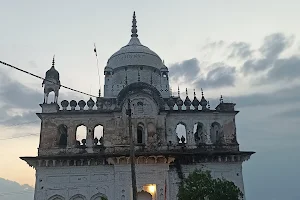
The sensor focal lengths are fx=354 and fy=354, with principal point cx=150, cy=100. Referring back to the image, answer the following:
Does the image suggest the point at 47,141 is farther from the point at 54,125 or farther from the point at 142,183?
the point at 142,183

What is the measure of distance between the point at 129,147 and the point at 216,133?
6728mm

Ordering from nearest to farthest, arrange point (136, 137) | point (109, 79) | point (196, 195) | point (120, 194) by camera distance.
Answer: point (196, 195) < point (120, 194) < point (136, 137) < point (109, 79)

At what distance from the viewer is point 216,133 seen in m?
25.9

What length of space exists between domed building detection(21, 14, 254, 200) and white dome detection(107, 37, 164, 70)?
459 centimetres

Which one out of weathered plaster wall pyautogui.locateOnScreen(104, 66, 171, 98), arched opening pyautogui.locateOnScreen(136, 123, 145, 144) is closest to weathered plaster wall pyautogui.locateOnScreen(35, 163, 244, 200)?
arched opening pyautogui.locateOnScreen(136, 123, 145, 144)

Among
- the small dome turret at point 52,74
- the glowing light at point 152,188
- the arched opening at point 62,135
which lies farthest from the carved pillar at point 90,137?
the glowing light at point 152,188

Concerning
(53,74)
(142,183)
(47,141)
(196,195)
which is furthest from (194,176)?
(53,74)

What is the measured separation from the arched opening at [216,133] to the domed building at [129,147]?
0.23ft

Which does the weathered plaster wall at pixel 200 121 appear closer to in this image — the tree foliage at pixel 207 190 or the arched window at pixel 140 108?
the arched window at pixel 140 108

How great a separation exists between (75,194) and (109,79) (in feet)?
34.3

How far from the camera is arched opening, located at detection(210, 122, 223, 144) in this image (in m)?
25.2

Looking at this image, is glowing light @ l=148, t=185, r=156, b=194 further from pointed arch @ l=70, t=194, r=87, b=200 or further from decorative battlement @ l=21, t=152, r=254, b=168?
pointed arch @ l=70, t=194, r=87, b=200

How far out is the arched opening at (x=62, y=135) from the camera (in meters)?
24.6

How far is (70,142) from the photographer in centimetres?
2423
